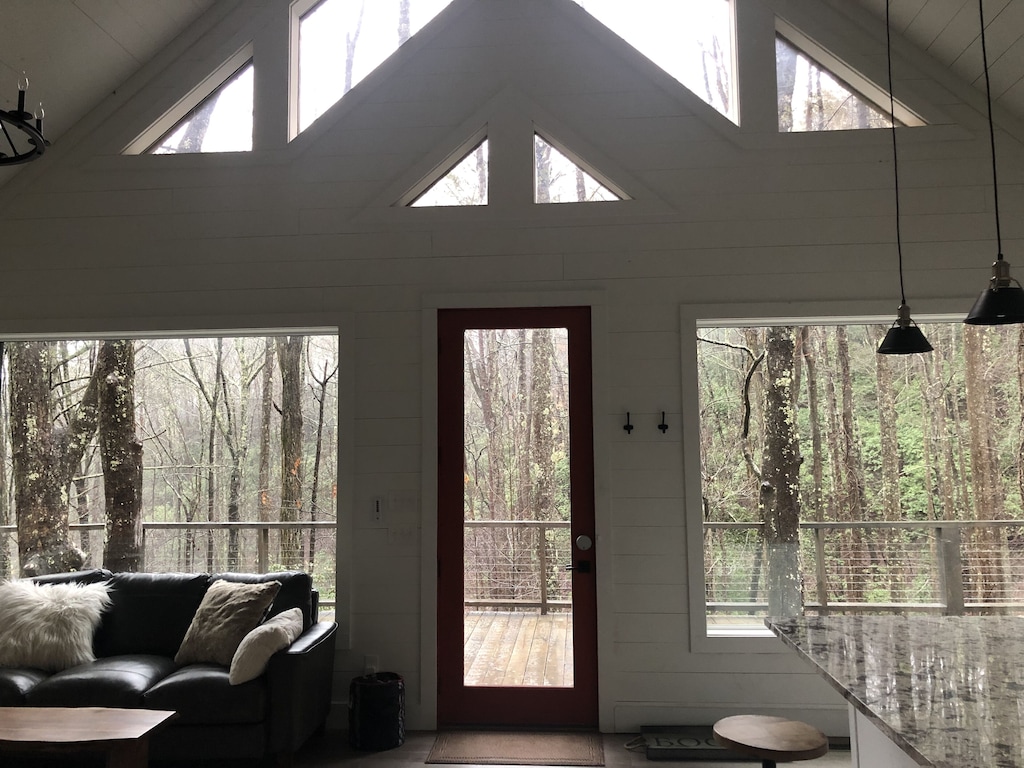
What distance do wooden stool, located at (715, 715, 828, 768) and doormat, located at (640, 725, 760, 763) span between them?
43.1 inches

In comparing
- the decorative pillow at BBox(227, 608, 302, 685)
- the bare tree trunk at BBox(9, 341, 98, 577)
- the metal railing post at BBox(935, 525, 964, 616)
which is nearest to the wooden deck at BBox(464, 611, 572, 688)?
the decorative pillow at BBox(227, 608, 302, 685)

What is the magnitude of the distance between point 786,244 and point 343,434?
108 inches

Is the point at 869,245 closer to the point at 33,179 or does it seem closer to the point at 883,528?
the point at 883,528

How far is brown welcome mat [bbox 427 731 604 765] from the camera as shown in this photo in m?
3.64

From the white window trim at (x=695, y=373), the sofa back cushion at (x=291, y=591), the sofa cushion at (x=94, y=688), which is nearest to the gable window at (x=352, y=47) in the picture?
the white window trim at (x=695, y=373)

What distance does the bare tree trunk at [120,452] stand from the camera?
501 centimetres

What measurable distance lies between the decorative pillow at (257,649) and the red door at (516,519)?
940 millimetres

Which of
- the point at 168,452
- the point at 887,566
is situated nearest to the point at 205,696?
the point at 168,452

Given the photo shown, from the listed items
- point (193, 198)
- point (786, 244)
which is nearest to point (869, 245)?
point (786, 244)

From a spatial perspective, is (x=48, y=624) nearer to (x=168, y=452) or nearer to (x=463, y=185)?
(x=168, y=452)

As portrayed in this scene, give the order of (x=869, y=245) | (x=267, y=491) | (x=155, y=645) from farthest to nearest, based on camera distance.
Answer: (x=267, y=491)
(x=869, y=245)
(x=155, y=645)

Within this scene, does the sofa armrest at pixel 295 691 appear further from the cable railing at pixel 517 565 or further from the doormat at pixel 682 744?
the doormat at pixel 682 744

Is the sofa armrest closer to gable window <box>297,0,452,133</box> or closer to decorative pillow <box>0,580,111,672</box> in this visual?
decorative pillow <box>0,580,111,672</box>

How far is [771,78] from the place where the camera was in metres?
4.38
